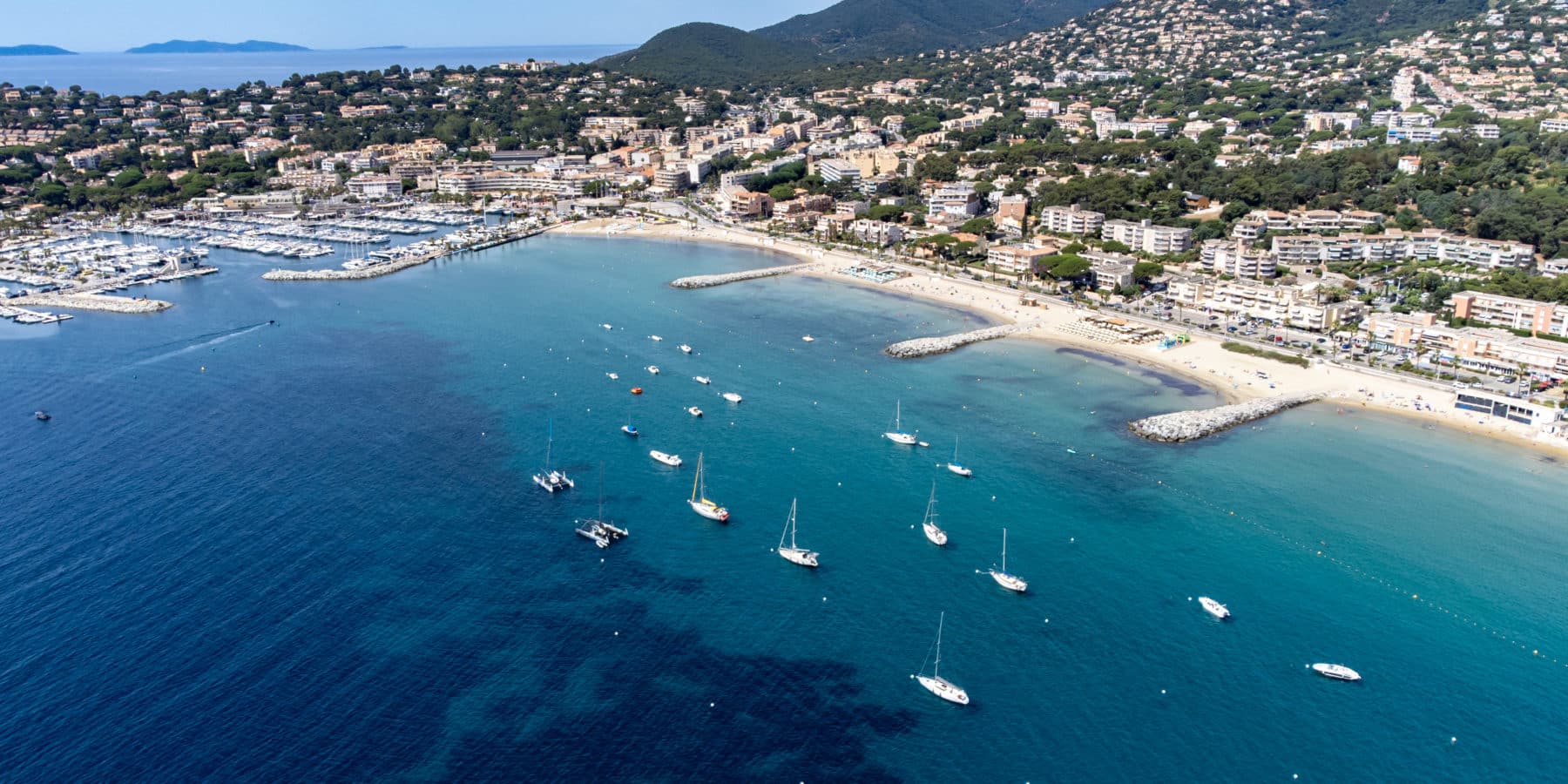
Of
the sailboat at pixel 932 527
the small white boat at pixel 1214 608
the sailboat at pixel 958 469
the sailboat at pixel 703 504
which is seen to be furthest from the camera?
the sailboat at pixel 958 469

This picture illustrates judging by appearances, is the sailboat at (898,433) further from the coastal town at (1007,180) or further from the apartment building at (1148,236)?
the apartment building at (1148,236)

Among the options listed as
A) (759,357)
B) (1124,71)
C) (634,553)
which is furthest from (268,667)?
(1124,71)

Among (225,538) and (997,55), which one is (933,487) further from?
(997,55)

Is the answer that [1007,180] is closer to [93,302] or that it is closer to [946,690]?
[93,302]

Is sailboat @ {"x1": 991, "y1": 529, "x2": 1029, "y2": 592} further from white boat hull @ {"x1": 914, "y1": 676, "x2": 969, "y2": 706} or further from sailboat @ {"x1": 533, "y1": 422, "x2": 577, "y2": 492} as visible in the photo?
sailboat @ {"x1": 533, "y1": 422, "x2": 577, "y2": 492}

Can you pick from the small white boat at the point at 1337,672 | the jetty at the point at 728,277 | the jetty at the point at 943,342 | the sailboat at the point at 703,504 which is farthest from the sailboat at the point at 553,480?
the jetty at the point at 728,277
